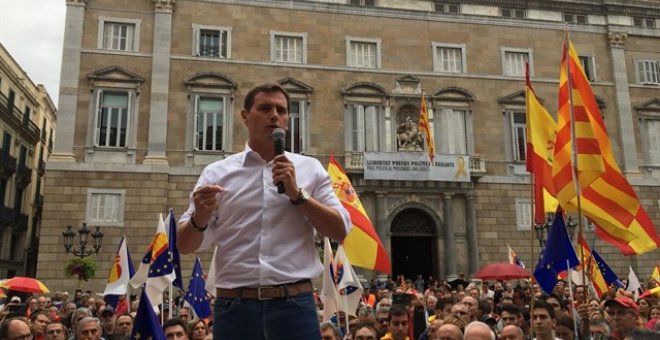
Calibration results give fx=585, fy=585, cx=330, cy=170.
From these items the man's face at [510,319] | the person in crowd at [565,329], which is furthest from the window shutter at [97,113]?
the person in crowd at [565,329]

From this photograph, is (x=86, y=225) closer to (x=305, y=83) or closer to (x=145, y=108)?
(x=145, y=108)

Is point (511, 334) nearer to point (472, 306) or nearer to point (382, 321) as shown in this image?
point (382, 321)

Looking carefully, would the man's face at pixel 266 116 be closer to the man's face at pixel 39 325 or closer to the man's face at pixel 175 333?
the man's face at pixel 175 333

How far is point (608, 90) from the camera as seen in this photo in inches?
1174

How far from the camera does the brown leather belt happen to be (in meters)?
2.65

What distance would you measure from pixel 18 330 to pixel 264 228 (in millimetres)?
5437

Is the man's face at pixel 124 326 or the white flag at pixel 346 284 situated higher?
the white flag at pixel 346 284

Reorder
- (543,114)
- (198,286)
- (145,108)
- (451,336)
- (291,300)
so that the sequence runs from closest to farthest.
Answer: (291,300) → (451,336) → (543,114) → (198,286) → (145,108)

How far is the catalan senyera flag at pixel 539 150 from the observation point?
10234 mm

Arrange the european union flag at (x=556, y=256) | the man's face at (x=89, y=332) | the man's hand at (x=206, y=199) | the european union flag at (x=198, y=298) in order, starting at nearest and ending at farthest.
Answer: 1. the man's hand at (x=206, y=199)
2. the man's face at (x=89, y=332)
3. the european union flag at (x=556, y=256)
4. the european union flag at (x=198, y=298)

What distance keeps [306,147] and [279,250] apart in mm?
23512

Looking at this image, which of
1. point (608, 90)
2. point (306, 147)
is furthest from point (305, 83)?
point (608, 90)

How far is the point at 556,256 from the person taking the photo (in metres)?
9.20

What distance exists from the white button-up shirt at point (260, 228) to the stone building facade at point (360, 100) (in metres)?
22.0
